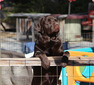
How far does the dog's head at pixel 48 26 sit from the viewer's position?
114 inches

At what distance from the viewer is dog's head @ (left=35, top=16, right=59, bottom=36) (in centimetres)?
288

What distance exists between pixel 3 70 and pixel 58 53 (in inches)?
36.7

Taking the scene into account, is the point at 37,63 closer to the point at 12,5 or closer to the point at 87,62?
the point at 87,62

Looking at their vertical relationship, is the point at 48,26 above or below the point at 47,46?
above

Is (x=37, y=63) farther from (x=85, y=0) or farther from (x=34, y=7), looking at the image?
(x=34, y=7)

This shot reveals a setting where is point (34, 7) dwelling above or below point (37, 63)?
above

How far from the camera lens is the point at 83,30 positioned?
33.3ft

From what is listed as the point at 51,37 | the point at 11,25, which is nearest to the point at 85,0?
the point at 11,25

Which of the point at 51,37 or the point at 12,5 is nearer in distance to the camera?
the point at 51,37

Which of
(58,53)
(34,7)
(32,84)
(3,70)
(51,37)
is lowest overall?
(32,84)

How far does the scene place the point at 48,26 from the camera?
290cm

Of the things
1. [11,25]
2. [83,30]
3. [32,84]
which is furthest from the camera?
[11,25]

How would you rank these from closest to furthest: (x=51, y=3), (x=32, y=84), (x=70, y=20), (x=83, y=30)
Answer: (x=32, y=84) → (x=70, y=20) → (x=83, y=30) → (x=51, y=3)

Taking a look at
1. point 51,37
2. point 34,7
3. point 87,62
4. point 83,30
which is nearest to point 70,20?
point 83,30
